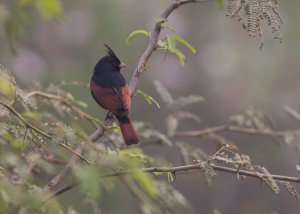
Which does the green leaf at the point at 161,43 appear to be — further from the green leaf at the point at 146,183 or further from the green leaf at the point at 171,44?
the green leaf at the point at 146,183

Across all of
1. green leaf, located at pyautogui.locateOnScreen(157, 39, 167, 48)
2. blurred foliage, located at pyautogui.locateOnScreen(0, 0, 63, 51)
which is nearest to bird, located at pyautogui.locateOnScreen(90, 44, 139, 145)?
green leaf, located at pyautogui.locateOnScreen(157, 39, 167, 48)

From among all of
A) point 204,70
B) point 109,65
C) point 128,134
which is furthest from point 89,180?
point 204,70

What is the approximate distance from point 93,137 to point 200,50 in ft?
27.0

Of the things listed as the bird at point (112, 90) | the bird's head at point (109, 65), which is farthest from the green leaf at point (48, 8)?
the bird's head at point (109, 65)

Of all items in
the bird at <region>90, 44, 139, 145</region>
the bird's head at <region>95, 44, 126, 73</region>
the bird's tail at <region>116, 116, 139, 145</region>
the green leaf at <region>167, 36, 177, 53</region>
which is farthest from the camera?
the bird's head at <region>95, 44, 126, 73</region>

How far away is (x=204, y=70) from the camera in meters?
10.4

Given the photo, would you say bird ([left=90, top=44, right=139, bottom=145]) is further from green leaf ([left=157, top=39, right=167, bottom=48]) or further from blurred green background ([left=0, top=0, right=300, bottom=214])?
blurred green background ([left=0, top=0, right=300, bottom=214])

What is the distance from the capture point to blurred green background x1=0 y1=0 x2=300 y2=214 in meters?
8.91

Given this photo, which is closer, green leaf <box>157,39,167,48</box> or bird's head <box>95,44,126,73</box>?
green leaf <box>157,39,167,48</box>

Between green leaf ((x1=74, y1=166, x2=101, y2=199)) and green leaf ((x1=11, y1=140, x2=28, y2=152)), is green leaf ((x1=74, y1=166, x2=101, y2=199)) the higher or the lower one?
the lower one

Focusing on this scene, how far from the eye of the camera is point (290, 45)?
980cm

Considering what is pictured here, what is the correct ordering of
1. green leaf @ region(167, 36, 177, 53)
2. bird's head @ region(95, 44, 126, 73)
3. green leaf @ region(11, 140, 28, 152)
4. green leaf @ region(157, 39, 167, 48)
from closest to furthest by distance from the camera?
green leaf @ region(11, 140, 28, 152) → green leaf @ region(167, 36, 177, 53) → green leaf @ region(157, 39, 167, 48) → bird's head @ region(95, 44, 126, 73)

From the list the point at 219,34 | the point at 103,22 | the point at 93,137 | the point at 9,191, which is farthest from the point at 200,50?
the point at 9,191

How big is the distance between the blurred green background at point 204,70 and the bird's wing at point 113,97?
4.29 m
